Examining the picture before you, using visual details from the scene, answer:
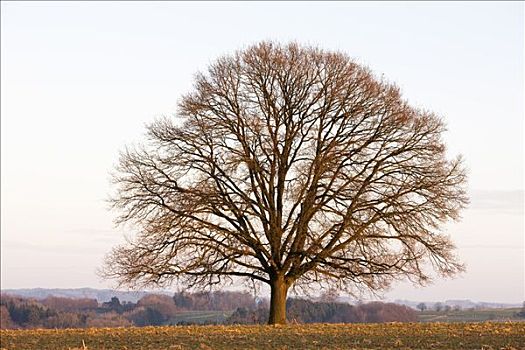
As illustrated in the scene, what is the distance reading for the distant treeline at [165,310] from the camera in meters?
36.3

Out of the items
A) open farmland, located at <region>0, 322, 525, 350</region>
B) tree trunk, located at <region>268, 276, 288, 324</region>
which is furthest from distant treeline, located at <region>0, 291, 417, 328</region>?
open farmland, located at <region>0, 322, 525, 350</region>

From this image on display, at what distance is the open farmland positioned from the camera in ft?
69.8

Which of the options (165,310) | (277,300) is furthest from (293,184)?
(165,310)

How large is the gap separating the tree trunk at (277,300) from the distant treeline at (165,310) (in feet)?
3.05

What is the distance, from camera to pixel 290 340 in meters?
22.5

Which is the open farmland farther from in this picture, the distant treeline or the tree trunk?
the distant treeline

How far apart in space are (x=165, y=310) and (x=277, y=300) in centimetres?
2628

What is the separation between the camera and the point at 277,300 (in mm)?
32188

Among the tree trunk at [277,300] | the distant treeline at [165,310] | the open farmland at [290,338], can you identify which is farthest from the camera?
the distant treeline at [165,310]

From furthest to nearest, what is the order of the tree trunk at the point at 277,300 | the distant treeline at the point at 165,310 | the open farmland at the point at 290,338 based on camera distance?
the distant treeline at the point at 165,310 < the tree trunk at the point at 277,300 < the open farmland at the point at 290,338

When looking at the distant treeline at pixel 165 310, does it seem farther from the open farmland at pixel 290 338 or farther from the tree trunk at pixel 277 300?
the open farmland at pixel 290 338

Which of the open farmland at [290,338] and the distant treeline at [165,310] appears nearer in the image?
the open farmland at [290,338]

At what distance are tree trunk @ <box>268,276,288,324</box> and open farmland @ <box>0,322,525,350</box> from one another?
16.2ft

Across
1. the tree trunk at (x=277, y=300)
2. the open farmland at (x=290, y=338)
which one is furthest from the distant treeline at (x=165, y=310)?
the open farmland at (x=290, y=338)
